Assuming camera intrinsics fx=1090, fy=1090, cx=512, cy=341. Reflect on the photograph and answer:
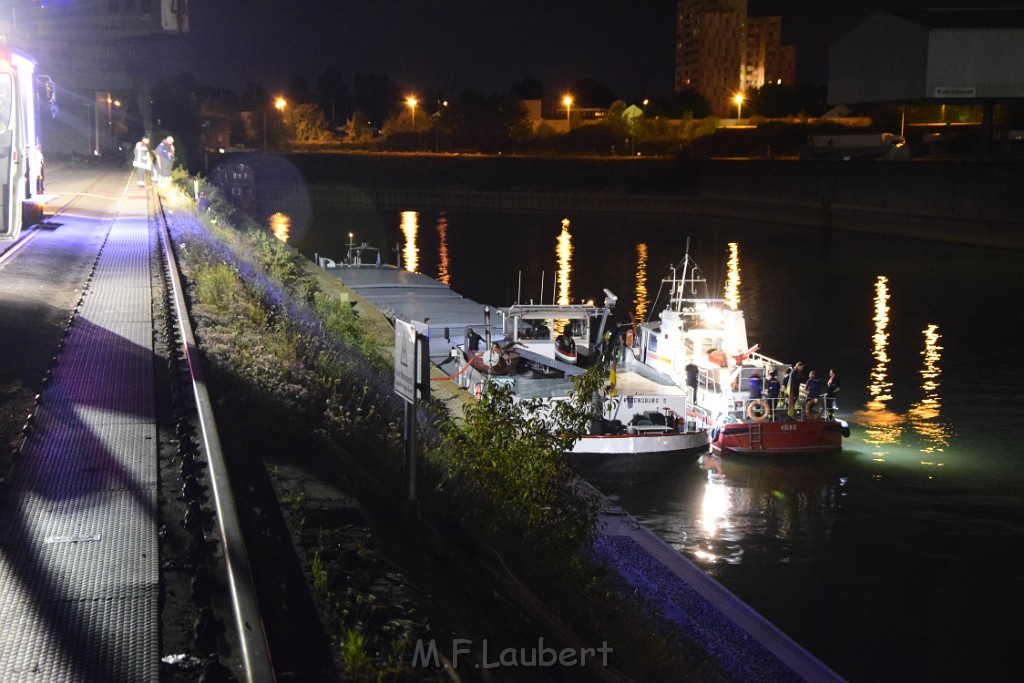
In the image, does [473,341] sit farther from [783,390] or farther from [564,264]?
[564,264]

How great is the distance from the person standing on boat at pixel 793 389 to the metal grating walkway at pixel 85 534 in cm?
1944

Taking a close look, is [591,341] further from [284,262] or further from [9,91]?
[9,91]

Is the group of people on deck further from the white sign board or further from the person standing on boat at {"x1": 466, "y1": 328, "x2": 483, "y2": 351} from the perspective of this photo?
the white sign board

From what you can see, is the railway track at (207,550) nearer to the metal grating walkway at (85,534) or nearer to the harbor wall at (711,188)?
the metal grating walkway at (85,534)

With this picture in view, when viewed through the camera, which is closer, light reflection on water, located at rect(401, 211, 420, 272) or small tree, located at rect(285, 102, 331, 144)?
light reflection on water, located at rect(401, 211, 420, 272)

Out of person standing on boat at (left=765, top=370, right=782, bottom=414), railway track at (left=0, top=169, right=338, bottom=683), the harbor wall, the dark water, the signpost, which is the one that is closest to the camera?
railway track at (left=0, top=169, right=338, bottom=683)

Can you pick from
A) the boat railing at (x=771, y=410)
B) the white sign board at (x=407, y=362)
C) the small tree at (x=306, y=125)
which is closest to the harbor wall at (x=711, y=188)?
the small tree at (x=306, y=125)

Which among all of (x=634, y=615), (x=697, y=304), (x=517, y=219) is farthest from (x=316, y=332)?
(x=517, y=219)

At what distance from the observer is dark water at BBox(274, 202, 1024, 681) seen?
17781mm

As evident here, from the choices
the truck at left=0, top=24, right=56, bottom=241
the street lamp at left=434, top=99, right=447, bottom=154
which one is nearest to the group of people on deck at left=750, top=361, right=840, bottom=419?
the truck at left=0, top=24, right=56, bottom=241

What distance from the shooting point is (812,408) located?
2811 centimetres

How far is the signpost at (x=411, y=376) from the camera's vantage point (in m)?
8.20

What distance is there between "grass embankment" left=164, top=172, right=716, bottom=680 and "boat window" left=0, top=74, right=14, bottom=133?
3.53 metres

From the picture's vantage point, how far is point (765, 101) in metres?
161
